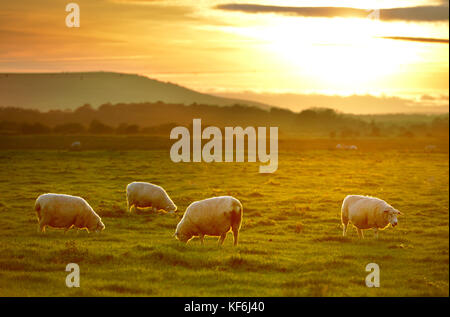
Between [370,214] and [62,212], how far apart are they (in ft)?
35.3

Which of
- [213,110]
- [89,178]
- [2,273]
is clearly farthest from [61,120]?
[2,273]

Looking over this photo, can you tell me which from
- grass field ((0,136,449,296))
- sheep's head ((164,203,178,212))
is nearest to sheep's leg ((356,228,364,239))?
grass field ((0,136,449,296))

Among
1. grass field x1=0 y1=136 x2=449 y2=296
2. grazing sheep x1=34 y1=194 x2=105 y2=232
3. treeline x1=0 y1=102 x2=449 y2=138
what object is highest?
treeline x1=0 y1=102 x2=449 y2=138

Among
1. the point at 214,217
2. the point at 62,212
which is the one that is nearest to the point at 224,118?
the point at 62,212

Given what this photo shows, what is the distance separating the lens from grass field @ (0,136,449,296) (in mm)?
13906

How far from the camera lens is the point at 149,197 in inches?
1005

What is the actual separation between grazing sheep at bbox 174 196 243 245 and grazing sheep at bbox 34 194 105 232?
412 cm

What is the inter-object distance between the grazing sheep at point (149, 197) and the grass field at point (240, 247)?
0.52m

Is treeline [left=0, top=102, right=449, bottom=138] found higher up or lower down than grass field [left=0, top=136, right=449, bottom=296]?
higher up

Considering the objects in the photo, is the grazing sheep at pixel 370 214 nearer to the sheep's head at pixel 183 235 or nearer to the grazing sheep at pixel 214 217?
the grazing sheep at pixel 214 217

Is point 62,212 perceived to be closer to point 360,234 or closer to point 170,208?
point 170,208

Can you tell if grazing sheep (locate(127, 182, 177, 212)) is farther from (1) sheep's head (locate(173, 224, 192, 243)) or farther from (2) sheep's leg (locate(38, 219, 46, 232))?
(1) sheep's head (locate(173, 224, 192, 243))

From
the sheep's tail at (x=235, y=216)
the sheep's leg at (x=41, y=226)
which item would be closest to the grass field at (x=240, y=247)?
the sheep's leg at (x=41, y=226)

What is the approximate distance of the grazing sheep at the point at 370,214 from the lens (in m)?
19.9
